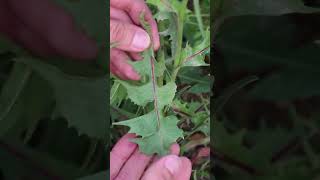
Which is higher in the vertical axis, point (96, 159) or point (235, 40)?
point (235, 40)

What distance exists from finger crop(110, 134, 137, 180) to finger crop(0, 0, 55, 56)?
0.42ft

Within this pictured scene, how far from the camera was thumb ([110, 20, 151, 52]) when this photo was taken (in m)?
0.54

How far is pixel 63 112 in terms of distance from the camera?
1.71ft

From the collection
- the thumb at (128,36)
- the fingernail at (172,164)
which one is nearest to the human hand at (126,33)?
the thumb at (128,36)

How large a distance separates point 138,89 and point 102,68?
0.06 m

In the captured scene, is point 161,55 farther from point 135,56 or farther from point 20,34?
point 20,34

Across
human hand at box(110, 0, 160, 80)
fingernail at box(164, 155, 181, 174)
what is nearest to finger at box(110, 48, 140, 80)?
human hand at box(110, 0, 160, 80)

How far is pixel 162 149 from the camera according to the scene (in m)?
0.56

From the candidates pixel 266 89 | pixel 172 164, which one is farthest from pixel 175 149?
pixel 266 89

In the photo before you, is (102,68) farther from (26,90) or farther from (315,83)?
(315,83)

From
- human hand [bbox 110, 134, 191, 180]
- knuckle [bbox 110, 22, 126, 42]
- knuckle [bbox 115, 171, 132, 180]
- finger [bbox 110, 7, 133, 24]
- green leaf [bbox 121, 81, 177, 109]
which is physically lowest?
knuckle [bbox 115, 171, 132, 180]

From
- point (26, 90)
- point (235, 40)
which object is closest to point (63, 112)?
point (26, 90)

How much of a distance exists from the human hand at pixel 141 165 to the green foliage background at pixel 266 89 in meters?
0.04

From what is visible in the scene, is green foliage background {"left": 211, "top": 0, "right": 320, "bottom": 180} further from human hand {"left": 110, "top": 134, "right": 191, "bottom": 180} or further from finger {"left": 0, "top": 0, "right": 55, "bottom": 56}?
finger {"left": 0, "top": 0, "right": 55, "bottom": 56}
